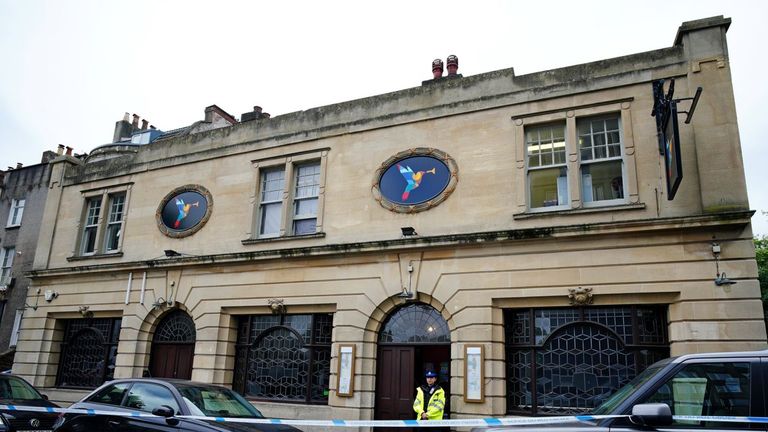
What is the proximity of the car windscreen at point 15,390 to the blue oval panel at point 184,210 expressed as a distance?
5.87 meters

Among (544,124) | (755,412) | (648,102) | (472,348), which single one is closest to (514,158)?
(544,124)

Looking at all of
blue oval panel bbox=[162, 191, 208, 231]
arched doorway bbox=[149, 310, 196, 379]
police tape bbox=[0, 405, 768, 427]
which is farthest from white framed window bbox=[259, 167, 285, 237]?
police tape bbox=[0, 405, 768, 427]

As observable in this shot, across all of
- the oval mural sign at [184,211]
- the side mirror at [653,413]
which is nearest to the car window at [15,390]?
the oval mural sign at [184,211]

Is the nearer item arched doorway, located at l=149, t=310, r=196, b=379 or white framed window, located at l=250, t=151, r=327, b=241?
white framed window, located at l=250, t=151, r=327, b=241

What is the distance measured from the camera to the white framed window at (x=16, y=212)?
89.1 ft

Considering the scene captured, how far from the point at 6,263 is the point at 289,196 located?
737 inches

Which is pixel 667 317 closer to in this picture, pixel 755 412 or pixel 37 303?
pixel 755 412

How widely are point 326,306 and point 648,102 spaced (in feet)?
28.6

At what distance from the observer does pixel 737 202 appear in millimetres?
10672

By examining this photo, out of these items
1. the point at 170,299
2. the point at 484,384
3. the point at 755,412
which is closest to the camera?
the point at 755,412

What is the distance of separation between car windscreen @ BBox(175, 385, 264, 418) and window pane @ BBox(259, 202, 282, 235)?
718cm

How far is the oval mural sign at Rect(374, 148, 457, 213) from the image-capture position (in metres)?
13.6

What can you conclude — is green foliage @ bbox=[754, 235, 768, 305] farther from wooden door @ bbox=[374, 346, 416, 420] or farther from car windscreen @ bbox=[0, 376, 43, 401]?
car windscreen @ bbox=[0, 376, 43, 401]

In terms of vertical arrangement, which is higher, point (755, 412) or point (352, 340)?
point (352, 340)
